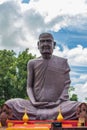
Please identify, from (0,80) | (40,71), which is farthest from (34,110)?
(0,80)

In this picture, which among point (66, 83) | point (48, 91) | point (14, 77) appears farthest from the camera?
point (14, 77)

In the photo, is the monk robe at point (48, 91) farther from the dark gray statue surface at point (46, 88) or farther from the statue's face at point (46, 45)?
the statue's face at point (46, 45)

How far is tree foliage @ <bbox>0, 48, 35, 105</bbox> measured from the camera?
82.9ft

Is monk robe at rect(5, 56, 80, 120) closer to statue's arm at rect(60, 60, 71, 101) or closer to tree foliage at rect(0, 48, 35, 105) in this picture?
statue's arm at rect(60, 60, 71, 101)

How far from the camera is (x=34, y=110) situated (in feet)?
41.2

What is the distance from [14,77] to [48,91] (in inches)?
495

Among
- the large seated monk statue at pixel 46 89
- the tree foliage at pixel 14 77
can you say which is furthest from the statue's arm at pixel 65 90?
the tree foliage at pixel 14 77

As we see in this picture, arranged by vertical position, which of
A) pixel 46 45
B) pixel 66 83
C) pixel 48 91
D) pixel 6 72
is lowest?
pixel 48 91

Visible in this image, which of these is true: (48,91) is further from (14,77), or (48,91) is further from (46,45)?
(14,77)

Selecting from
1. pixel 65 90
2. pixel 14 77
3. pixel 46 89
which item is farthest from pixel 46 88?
pixel 14 77

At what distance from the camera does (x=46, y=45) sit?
1304 cm

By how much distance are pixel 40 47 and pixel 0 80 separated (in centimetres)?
1251

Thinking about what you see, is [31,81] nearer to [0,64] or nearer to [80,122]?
[80,122]

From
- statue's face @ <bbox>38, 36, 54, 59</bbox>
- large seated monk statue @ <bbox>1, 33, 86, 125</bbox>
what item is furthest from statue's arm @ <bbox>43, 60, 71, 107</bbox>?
statue's face @ <bbox>38, 36, 54, 59</bbox>
